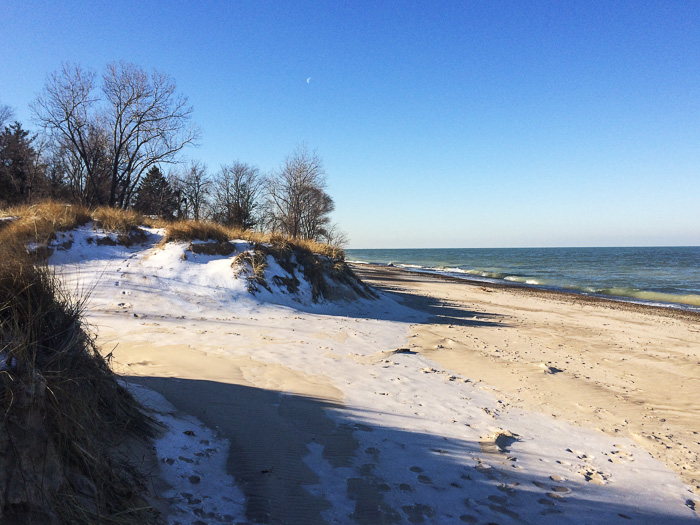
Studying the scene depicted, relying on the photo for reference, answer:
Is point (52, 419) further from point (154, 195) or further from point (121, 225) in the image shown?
point (154, 195)

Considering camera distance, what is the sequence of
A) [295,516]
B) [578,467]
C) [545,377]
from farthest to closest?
[545,377] < [578,467] < [295,516]

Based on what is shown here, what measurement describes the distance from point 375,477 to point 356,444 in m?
0.62

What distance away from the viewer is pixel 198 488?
10.2ft

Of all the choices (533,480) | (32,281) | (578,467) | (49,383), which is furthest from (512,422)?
(32,281)

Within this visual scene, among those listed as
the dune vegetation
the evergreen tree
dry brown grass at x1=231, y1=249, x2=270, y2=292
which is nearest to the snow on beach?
the dune vegetation

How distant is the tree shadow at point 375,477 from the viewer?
126 inches

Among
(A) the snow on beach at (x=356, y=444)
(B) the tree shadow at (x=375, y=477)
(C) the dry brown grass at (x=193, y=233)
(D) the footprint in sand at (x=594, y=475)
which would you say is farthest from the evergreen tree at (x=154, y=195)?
(D) the footprint in sand at (x=594, y=475)

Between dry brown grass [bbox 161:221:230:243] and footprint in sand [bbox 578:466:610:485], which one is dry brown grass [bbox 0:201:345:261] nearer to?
dry brown grass [bbox 161:221:230:243]

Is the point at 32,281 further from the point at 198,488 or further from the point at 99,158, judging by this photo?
the point at 99,158

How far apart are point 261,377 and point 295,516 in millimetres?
3123

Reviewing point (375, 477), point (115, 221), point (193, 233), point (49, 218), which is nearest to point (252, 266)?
point (193, 233)

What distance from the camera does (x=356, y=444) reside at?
13.9ft

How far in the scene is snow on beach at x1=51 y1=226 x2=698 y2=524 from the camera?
3.24 m

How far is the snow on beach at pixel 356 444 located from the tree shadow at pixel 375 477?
0.01 metres
